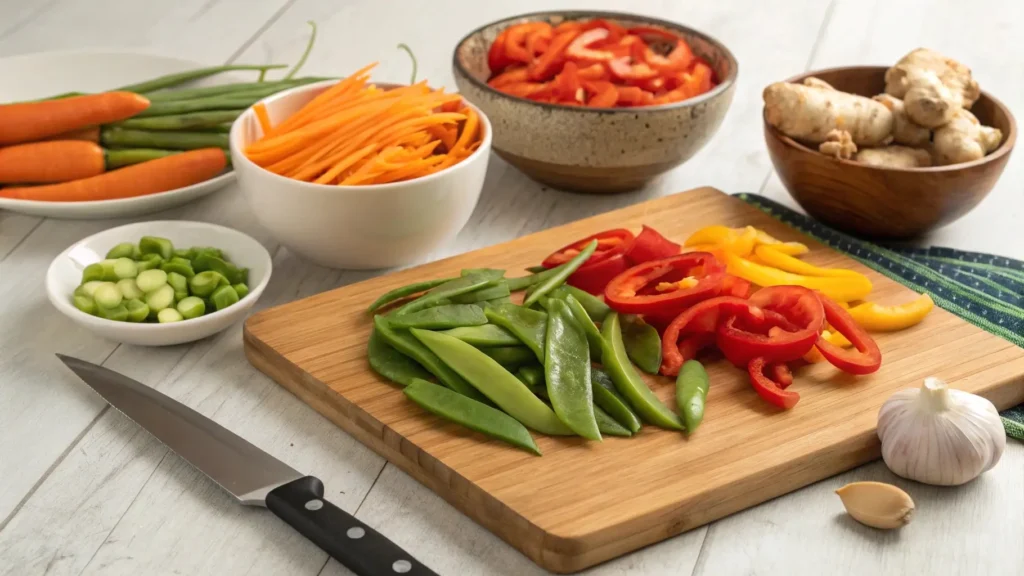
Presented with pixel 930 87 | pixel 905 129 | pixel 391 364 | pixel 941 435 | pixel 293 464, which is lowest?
pixel 293 464

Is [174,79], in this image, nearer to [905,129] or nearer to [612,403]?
[612,403]

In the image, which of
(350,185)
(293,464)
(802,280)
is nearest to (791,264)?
(802,280)

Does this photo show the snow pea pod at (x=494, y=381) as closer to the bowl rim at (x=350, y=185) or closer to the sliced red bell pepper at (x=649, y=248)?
the bowl rim at (x=350, y=185)

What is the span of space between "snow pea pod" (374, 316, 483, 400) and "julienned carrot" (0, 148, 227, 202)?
96cm

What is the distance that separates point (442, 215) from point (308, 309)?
1.33 ft

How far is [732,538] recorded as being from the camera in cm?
Answer: 198

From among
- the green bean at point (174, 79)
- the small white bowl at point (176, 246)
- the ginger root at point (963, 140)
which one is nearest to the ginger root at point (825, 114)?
the ginger root at point (963, 140)

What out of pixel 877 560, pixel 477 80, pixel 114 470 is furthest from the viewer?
pixel 477 80

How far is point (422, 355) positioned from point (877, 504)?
35.7 inches

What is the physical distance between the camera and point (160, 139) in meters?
3.11

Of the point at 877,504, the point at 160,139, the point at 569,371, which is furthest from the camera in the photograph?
the point at 160,139

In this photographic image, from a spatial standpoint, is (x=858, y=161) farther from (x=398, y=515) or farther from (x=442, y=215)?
(x=398, y=515)

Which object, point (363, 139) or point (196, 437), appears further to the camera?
point (363, 139)

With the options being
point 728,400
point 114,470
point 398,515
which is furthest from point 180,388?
point 728,400
